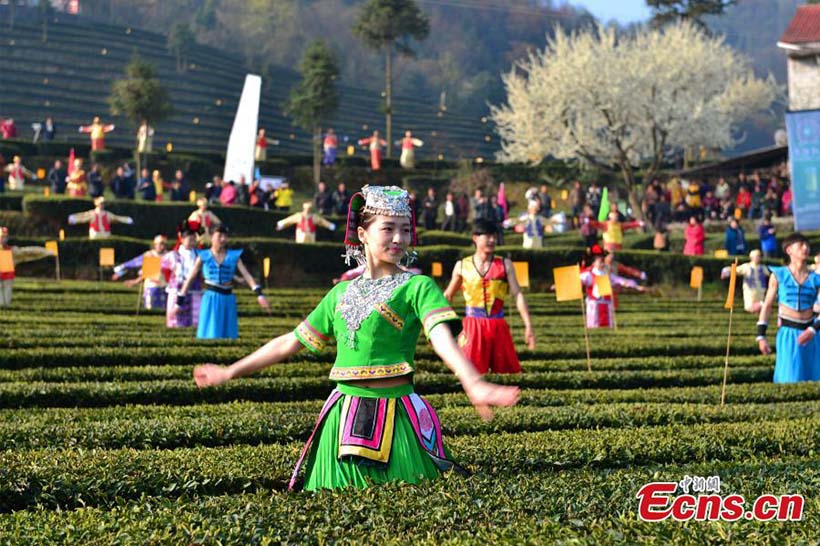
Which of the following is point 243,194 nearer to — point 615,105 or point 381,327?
point 615,105

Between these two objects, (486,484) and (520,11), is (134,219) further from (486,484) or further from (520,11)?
(520,11)

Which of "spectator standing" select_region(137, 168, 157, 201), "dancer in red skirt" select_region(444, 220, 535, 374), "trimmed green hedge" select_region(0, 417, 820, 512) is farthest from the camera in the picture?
"spectator standing" select_region(137, 168, 157, 201)

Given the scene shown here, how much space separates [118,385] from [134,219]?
2467 cm

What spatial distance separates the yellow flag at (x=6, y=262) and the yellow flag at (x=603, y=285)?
32.4 ft

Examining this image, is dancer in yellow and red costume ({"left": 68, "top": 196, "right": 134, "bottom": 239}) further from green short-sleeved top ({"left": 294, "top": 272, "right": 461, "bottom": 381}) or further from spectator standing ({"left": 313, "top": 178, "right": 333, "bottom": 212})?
green short-sleeved top ({"left": 294, "top": 272, "right": 461, "bottom": 381})

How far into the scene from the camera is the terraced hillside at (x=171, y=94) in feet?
274

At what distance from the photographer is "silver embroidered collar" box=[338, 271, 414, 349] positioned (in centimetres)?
606

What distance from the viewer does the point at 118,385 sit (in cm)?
1155

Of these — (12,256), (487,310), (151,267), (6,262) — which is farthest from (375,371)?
(12,256)

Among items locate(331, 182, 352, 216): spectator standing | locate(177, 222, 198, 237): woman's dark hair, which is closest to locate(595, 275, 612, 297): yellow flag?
locate(177, 222, 198, 237): woman's dark hair

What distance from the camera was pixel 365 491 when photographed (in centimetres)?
569

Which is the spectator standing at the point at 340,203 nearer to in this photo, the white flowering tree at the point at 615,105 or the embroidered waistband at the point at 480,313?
the white flowering tree at the point at 615,105

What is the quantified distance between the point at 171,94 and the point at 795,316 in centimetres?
8109

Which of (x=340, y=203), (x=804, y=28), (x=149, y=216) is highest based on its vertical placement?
(x=804, y=28)
